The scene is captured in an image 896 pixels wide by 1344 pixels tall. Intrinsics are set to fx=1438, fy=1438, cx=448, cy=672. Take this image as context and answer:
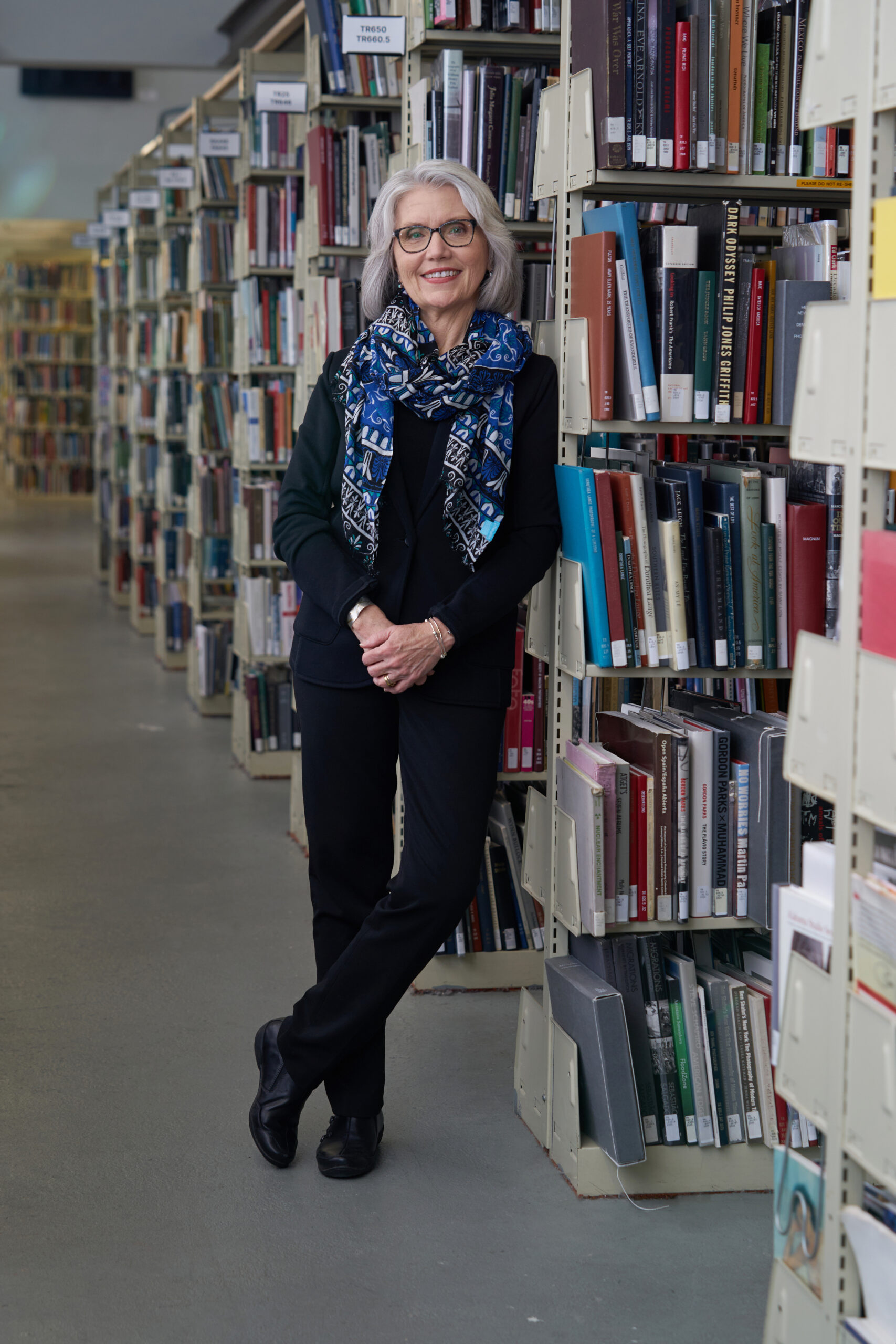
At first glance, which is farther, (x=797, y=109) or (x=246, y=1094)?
(x=246, y=1094)

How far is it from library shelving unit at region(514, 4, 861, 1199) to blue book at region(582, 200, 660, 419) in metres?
0.06

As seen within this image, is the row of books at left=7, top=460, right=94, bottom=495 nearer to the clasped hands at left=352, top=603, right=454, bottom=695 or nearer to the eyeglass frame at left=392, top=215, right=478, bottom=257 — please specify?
the eyeglass frame at left=392, top=215, right=478, bottom=257

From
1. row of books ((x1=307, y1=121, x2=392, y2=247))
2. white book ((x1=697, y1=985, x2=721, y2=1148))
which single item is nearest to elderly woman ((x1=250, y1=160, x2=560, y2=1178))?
white book ((x1=697, y1=985, x2=721, y2=1148))

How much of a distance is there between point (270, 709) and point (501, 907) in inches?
88.3

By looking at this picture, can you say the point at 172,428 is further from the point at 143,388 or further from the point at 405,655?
the point at 405,655

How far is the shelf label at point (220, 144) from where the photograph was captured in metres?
6.20

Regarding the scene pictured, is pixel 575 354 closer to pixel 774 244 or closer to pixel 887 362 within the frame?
pixel 887 362

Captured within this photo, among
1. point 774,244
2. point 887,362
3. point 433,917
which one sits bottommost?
point 433,917

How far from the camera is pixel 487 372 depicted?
→ 249 cm

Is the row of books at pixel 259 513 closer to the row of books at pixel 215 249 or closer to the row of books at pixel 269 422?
the row of books at pixel 269 422

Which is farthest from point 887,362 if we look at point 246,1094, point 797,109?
point 246,1094

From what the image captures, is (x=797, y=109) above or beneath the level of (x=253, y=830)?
above

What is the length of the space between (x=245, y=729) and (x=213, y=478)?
1539mm

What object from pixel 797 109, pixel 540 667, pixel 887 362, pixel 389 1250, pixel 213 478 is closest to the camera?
pixel 887 362
